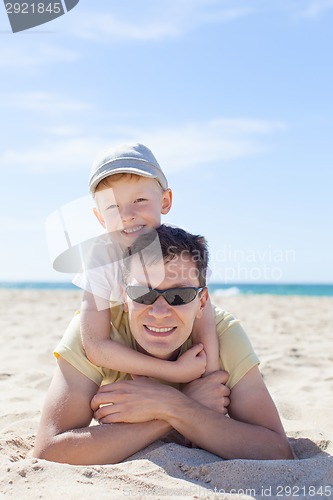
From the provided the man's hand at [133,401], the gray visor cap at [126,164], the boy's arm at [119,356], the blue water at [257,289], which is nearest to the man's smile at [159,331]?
the boy's arm at [119,356]

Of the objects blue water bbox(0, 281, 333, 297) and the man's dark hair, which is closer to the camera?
the man's dark hair

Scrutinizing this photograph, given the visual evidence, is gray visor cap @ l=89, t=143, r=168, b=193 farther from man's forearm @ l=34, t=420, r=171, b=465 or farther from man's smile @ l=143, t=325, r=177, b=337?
man's forearm @ l=34, t=420, r=171, b=465

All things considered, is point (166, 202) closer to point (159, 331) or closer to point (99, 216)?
point (99, 216)

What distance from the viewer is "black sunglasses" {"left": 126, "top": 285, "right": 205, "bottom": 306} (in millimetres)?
3014

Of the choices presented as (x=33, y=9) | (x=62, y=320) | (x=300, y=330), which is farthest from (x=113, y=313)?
(x=62, y=320)

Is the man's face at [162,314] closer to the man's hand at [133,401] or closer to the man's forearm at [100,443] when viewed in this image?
the man's hand at [133,401]

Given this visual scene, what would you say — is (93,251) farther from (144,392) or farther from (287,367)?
(287,367)

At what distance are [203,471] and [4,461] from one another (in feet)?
3.33

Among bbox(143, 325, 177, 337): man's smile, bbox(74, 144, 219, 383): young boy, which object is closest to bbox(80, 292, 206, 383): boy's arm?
bbox(74, 144, 219, 383): young boy

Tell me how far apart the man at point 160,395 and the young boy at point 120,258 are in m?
0.08

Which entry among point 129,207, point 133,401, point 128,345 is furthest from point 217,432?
point 129,207

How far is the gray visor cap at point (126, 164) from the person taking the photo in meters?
3.50

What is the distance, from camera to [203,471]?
265cm

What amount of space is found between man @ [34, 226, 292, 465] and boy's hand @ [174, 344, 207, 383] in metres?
0.07
